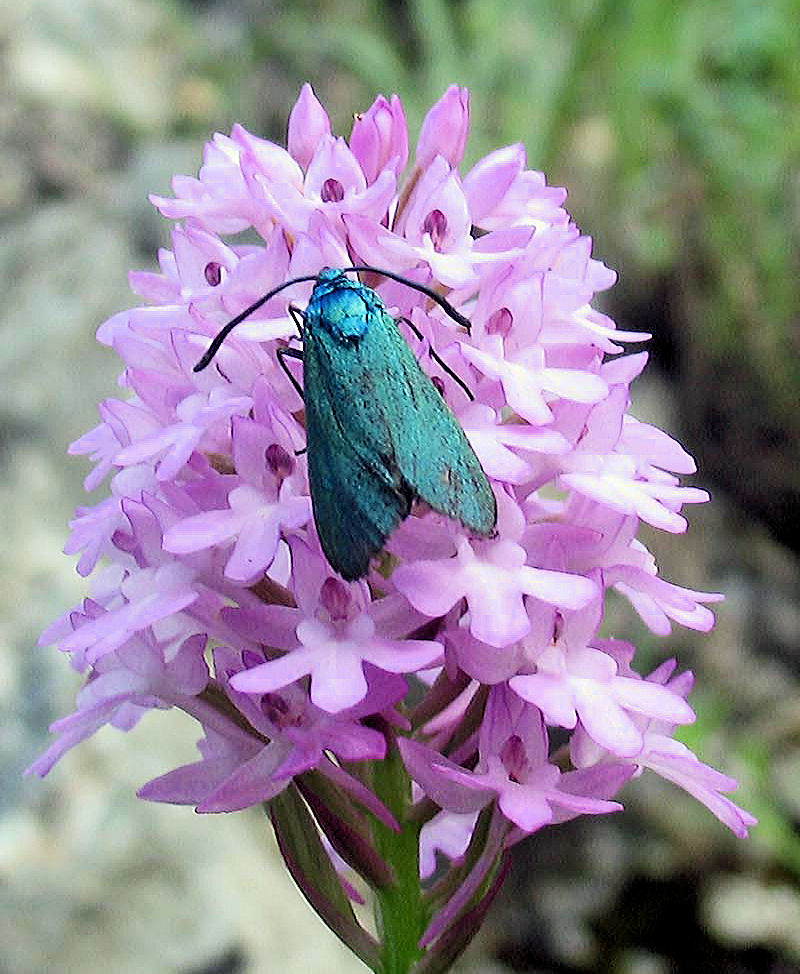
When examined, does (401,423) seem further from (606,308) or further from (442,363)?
(606,308)

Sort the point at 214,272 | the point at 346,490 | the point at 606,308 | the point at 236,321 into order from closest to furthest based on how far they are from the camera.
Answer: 1. the point at 346,490
2. the point at 236,321
3. the point at 214,272
4. the point at 606,308

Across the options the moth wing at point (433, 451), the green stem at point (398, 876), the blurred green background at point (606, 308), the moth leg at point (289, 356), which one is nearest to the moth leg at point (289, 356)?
the moth leg at point (289, 356)

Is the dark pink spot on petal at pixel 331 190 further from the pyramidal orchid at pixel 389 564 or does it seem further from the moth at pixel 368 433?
the moth at pixel 368 433

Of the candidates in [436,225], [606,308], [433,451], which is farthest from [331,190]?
[606,308]

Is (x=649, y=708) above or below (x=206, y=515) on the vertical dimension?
below

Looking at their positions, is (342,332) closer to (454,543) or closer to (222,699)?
(454,543)

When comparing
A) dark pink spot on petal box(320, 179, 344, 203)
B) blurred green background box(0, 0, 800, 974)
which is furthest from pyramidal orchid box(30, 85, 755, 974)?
blurred green background box(0, 0, 800, 974)

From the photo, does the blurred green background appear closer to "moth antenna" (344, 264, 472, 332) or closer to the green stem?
the green stem

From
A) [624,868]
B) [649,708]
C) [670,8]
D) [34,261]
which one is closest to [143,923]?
[624,868]
